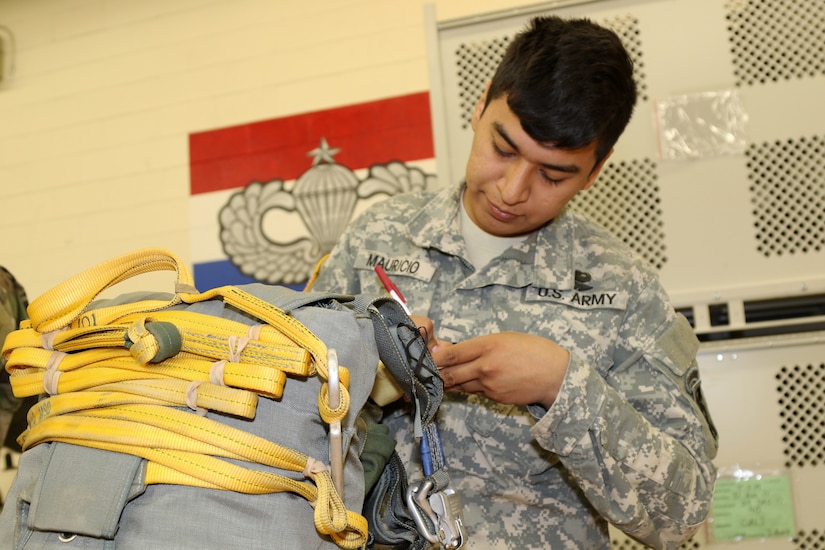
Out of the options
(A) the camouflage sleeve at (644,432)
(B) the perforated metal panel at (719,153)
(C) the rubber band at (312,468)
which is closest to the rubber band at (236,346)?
(C) the rubber band at (312,468)

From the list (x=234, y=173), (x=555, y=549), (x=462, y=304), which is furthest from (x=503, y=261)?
(x=234, y=173)

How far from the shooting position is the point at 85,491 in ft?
2.24

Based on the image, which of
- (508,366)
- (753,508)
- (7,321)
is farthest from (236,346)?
(753,508)

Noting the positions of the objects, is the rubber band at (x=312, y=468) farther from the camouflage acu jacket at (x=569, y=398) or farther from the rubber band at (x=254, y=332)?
the camouflage acu jacket at (x=569, y=398)

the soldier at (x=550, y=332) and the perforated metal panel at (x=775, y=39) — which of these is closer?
the soldier at (x=550, y=332)

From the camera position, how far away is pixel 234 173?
113 inches

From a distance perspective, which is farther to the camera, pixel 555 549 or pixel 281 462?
pixel 555 549

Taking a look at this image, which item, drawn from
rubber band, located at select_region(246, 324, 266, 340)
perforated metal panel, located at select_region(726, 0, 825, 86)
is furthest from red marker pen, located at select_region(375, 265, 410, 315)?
perforated metal panel, located at select_region(726, 0, 825, 86)

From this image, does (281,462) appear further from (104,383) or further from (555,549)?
(555,549)

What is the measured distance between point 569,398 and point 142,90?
254 cm

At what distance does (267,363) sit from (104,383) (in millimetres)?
180

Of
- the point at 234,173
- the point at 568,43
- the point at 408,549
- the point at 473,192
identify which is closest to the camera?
the point at 408,549

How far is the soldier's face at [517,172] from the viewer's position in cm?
119

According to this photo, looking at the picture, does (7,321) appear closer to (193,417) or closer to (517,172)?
(193,417)
